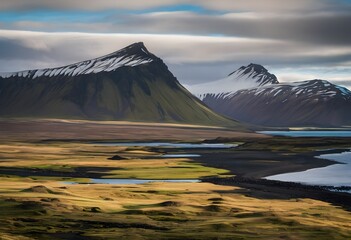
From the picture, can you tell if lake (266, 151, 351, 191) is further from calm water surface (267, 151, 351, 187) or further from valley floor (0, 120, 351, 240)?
valley floor (0, 120, 351, 240)

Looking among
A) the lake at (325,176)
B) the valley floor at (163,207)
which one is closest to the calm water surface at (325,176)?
the lake at (325,176)

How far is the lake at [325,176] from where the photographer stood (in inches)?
4469

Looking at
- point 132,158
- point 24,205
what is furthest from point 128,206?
point 132,158

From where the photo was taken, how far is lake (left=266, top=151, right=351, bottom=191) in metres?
114

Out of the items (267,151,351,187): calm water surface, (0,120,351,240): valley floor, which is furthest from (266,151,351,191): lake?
(0,120,351,240): valley floor

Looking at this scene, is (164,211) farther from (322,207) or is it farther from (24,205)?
(322,207)

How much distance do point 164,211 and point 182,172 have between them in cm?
5886

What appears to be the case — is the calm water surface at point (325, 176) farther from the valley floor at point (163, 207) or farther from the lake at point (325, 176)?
the valley floor at point (163, 207)

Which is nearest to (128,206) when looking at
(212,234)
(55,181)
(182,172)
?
(212,234)

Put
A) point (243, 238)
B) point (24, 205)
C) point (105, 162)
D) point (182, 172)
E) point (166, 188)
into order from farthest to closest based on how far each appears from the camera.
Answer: point (105, 162), point (182, 172), point (166, 188), point (24, 205), point (243, 238)

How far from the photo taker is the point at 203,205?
7981 centimetres

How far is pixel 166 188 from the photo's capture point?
100m

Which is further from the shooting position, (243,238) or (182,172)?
(182,172)

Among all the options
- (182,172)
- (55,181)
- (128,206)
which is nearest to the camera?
(128,206)
